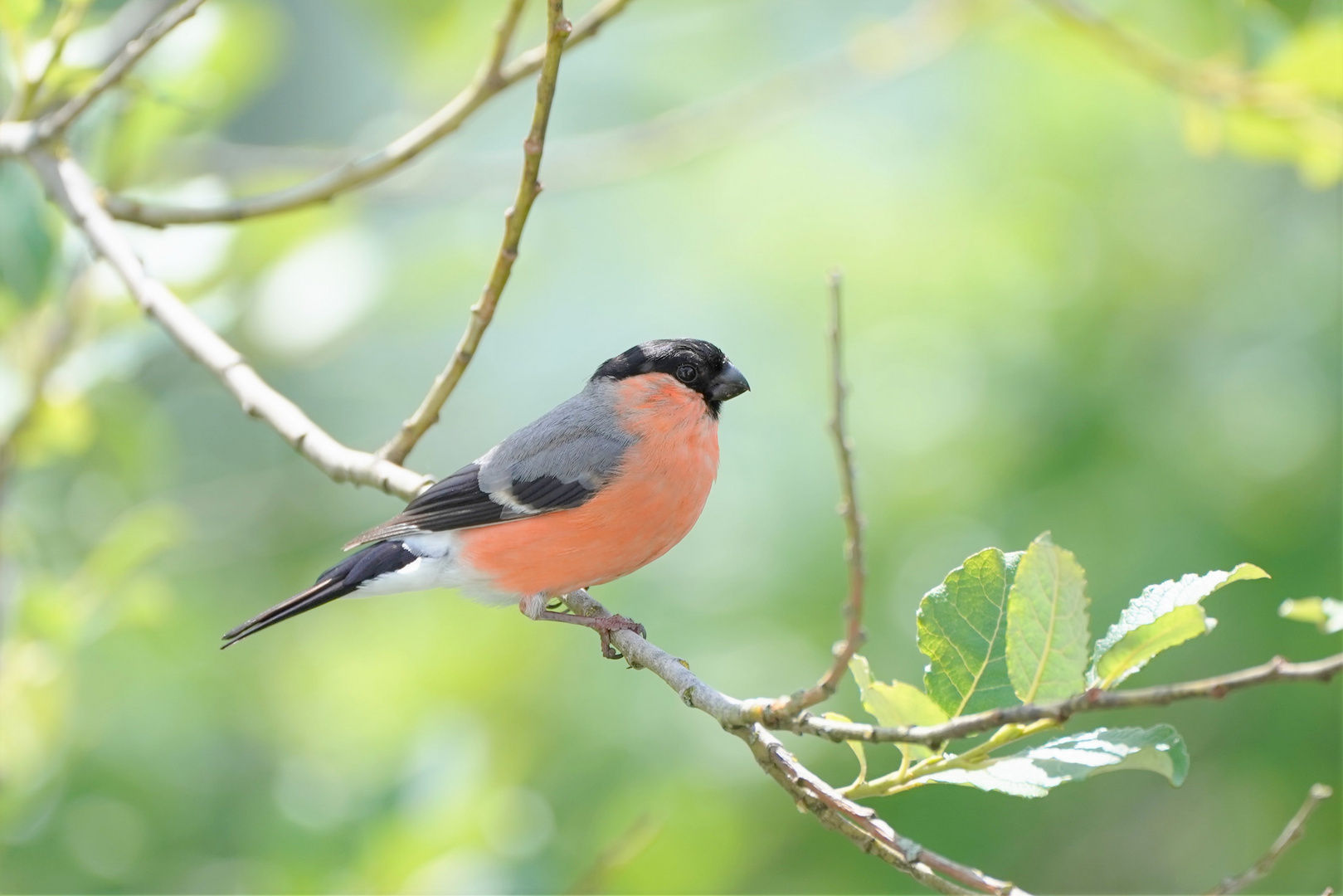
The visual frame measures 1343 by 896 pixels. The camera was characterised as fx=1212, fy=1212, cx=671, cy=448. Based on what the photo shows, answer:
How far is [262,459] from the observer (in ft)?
21.6

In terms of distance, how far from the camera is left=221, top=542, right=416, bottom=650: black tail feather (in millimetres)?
2797

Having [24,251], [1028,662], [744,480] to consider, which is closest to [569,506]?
[744,480]

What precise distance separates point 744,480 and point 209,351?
6.79 feet

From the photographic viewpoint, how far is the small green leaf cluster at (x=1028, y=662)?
57.6 inches

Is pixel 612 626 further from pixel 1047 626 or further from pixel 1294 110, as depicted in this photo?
pixel 1294 110

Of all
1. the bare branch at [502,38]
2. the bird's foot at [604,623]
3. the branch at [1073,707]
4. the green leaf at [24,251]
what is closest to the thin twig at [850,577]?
the branch at [1073,707]

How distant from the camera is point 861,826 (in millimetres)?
1545

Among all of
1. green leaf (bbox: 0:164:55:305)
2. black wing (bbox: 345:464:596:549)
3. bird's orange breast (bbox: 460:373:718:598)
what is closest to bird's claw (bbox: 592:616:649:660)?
bird's orange breast (bbox: 460:373:718:598)

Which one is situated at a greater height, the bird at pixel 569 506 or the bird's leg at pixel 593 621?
the bird at pixel 569 506

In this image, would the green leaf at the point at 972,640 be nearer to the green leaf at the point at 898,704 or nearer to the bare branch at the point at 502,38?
the green leaf at the point at 898,704

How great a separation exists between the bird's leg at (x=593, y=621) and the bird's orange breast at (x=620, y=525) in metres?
0.05

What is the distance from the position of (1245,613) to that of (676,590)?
178cm

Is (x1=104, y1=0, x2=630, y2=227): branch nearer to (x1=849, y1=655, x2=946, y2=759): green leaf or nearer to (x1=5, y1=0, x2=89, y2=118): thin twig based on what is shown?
(x1=5, y1=0, x2=89, y2=118): thin twig

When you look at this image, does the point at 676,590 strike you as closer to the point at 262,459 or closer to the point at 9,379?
the point at 9,379
